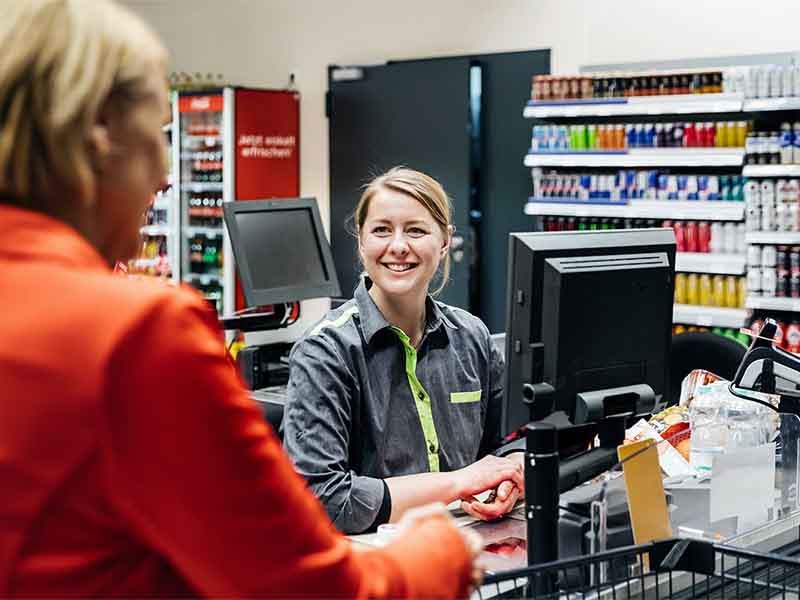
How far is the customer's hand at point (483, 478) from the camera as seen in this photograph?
8.40 feet

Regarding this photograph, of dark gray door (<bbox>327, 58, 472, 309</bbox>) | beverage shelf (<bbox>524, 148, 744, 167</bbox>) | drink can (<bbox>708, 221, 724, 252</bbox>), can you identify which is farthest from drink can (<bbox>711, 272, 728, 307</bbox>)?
dark gray door (<bbox>327, 58, 472, 309</bbox>)

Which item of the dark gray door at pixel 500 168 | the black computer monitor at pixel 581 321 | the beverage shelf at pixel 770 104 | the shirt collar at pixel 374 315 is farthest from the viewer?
the dark gray door at pixel 500 168

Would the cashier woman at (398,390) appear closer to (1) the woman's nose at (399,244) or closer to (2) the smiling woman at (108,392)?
(1) the woman's nose at (399,244)

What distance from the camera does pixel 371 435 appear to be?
2.79 meters

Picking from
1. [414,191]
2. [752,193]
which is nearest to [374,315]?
[414,191]

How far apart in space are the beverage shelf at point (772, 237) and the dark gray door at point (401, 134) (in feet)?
6.85

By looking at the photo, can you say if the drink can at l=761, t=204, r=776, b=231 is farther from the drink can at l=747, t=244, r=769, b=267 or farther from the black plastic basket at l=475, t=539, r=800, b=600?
the black plastic basket at l=475, t=539, r=800, b=600

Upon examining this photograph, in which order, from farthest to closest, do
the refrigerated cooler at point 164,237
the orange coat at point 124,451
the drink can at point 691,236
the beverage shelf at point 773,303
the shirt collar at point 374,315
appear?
the refrigerated cooler at point 164,237 → the drink can at point 691,236 → the beverage shelf at point 773,303 → the shirt collar at point 374,315 → the orange coat at point 124,451

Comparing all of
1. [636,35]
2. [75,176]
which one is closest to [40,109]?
[75,176]

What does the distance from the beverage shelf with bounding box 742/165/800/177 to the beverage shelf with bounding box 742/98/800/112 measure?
31cm

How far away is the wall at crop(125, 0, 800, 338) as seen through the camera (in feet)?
22.9

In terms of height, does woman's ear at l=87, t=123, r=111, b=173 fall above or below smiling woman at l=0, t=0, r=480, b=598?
above

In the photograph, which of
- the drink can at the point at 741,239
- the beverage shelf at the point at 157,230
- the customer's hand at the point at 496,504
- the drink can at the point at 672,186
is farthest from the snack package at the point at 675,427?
the beverage shelf at the point at 157,230

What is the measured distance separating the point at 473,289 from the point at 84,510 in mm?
7330
